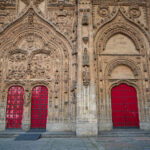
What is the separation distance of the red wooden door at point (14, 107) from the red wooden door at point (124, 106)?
212 inches

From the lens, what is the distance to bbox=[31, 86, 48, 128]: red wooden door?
8.76m

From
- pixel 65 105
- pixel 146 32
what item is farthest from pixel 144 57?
pixel 65 105

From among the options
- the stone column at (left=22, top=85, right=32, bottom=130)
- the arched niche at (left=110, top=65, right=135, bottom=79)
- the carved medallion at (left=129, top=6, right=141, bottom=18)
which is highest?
the carved medallion at (left=129, top=6, right=141, bottom=18)

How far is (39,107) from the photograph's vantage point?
29.2 feet

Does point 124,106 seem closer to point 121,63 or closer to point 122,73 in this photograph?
point 122,73

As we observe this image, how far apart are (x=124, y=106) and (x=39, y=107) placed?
16.3ft

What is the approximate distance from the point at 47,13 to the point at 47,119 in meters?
6.62

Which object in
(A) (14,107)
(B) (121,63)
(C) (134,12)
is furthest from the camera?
(C) (134,12)

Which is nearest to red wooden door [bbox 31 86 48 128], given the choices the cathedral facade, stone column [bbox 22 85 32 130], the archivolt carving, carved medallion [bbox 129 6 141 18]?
the cathedral facade

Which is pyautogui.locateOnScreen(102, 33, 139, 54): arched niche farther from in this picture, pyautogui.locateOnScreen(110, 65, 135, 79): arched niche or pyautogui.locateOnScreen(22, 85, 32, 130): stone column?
pyautogui.locateOnScreen(22, 85, 32, 130): stone column

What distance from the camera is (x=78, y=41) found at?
8.48 m

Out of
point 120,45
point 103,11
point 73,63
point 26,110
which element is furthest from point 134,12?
point 26,110

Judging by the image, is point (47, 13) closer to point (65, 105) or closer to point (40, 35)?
point (40, 35)

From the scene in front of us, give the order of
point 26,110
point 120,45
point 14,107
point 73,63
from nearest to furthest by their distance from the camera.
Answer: point 26,110, point 14,107, point 73,63, point 120,45
